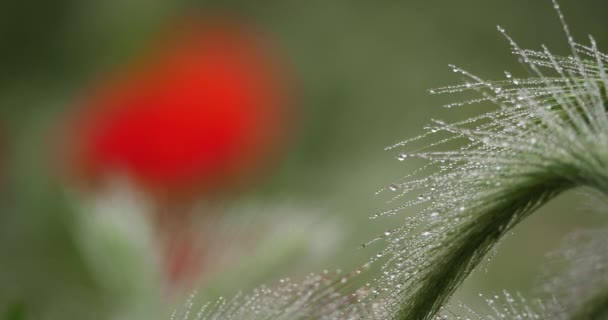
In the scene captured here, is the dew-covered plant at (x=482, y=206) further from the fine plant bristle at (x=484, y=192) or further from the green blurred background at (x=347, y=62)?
the green blurred background at (x=347, y=62)

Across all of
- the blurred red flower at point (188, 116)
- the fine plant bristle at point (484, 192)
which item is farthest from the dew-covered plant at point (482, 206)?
the blurred red flower at point (188, 116)

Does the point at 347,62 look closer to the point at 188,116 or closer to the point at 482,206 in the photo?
the point at 188,116

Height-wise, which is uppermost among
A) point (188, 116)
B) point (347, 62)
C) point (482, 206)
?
point (347, 62)

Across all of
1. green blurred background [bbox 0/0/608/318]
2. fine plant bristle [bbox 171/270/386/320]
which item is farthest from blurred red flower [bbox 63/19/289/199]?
fine plant bristle [bbox 171/270/386/320]

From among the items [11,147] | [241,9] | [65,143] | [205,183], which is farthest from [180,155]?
[241,9]

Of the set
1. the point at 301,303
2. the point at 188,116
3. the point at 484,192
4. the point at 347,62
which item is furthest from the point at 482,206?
the point at 347,62

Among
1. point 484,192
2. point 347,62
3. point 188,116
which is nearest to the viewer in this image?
point 484,192

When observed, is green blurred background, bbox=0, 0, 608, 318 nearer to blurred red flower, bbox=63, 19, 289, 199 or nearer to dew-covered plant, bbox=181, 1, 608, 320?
blurred red flower, bbox=63, 19, 289, 199
